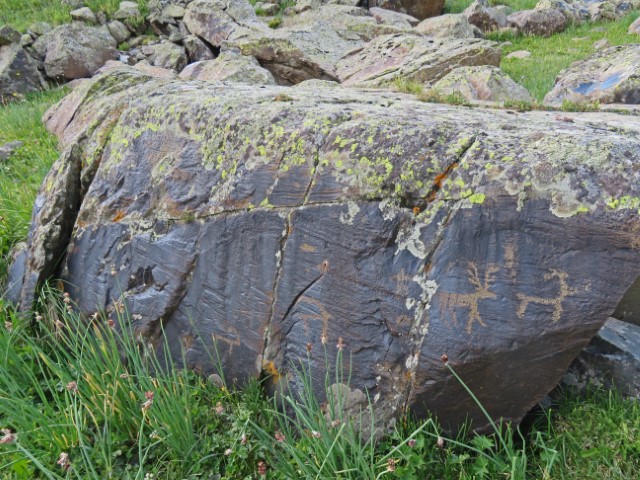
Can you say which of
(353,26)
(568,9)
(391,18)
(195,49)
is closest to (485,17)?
(568,9)

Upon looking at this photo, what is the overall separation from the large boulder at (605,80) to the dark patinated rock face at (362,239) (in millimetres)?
2890

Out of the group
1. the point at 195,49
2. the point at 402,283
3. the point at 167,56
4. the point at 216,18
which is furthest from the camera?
the point at 216,18

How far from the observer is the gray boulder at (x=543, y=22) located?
713 inches

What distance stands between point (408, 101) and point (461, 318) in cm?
213

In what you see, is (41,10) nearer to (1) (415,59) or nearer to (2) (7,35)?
(2) (7,35)

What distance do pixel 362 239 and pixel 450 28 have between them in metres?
14.7

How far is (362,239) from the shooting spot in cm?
347

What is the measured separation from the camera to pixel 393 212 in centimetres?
344

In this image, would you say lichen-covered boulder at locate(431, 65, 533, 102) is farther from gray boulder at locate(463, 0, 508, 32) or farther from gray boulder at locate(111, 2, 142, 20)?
gray boulder at locate(111, 2, 142, 20)

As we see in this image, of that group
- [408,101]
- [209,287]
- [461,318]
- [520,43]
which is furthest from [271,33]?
[461,318]

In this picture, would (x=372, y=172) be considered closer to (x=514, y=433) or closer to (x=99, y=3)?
(x=514, y=433)

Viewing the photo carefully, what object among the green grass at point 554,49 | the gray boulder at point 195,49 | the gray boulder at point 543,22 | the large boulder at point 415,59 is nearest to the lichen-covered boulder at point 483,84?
the large boulder at point 415,59

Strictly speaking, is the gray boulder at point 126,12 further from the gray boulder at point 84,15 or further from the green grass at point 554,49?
the green grass at point 554,49

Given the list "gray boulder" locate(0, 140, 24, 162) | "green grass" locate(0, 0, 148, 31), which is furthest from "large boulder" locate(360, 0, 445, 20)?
"gray boulder" locate(0, 140, 24, 162)
